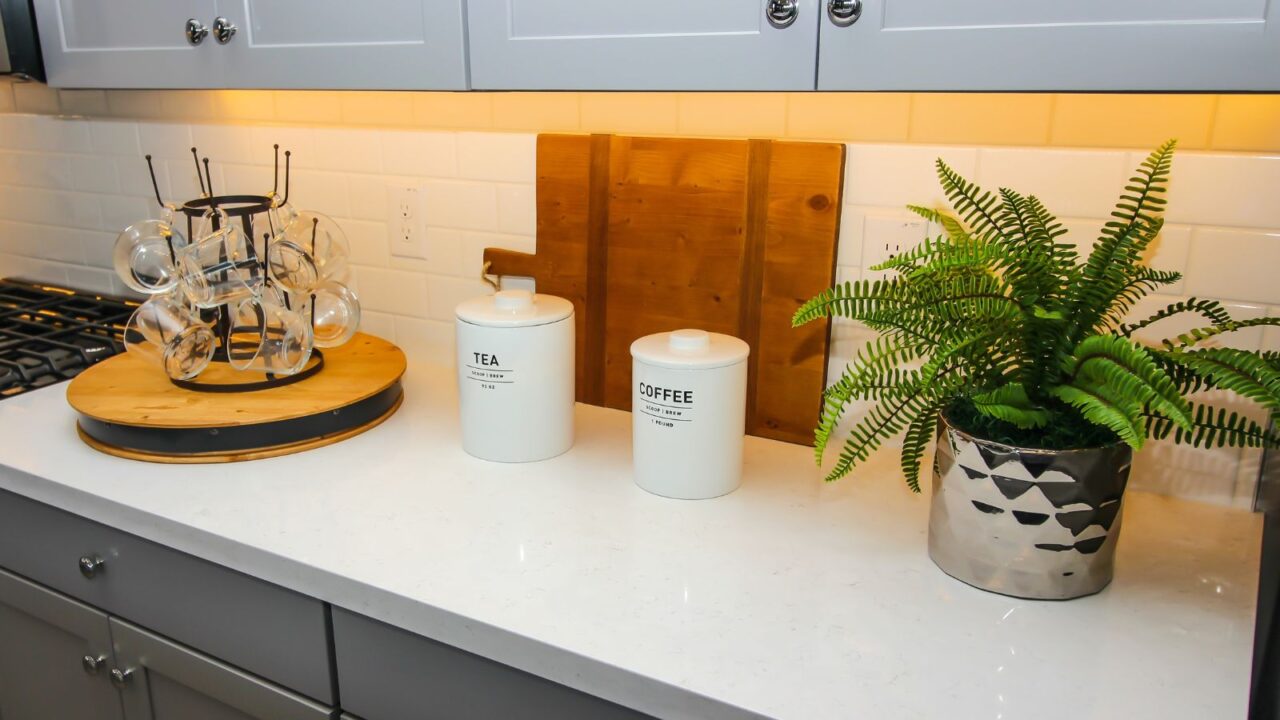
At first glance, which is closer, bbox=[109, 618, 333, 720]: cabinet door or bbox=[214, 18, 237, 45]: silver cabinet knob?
bbox=[109, 618, 333, 720]: cabinet door

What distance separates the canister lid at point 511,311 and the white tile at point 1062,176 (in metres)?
0.60

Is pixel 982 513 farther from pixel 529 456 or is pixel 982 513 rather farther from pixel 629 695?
pixel 529 456

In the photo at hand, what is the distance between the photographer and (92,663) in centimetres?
134

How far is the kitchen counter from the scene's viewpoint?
34.4 inches

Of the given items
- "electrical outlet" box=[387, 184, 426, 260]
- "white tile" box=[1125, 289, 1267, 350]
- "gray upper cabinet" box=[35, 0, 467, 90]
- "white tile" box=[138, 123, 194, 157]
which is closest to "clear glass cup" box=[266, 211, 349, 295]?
"electrical outlet" box=[387, 184, 426, 260]

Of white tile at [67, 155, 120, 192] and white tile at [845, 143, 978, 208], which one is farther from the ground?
white tile at [845, 143, 978, 208]

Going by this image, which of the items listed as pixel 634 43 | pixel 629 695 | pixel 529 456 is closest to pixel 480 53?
pixel 634 43

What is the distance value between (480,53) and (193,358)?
0.64 meters

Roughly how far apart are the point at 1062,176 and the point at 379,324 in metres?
1.23

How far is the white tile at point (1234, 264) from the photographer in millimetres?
1128

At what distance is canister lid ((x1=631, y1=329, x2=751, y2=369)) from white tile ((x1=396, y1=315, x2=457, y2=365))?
2.04ft

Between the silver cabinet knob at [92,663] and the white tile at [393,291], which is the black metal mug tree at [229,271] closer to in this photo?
the white tile at [393,291]

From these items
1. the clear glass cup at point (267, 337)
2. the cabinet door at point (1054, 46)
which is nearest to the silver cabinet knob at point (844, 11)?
the cabinet door at point (1054, 46)

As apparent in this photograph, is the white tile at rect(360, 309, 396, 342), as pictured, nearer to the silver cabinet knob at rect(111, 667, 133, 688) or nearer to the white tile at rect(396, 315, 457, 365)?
the white tile at rect(396, 315, 457, 365)
